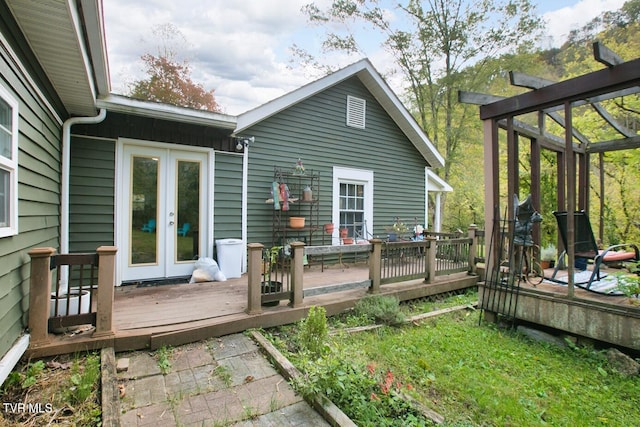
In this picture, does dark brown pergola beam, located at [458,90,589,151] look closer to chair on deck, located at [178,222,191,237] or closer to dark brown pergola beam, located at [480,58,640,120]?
dark brown pergola beam, located at [480,58,640,120]

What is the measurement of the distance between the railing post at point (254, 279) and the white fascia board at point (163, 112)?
8.30 ft

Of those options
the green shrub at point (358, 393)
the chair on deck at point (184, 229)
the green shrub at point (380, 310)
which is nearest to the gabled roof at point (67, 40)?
the chair on deck at point (184, 229)

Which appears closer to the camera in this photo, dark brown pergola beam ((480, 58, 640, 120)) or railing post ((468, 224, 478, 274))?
dark brown pergola beam ((480, 58, 640, 120))

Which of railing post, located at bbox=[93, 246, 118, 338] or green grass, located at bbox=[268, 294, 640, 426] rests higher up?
railing post, located at bbox=[93, 246, 118, 338]

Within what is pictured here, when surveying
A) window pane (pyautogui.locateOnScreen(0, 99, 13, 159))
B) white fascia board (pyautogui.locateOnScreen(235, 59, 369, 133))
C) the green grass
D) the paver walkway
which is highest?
white fascia board (pyautogui.locateOnScreen(235, 59, 369, 133))

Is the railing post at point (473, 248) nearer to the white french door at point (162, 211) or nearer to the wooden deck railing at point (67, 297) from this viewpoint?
the white french door at point (162, 211)

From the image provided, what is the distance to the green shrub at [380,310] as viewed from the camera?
4004mm

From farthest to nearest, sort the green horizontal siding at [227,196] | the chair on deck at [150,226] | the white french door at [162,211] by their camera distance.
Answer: the green horizontal siding at [227,196]
the chair on deck at [150,226]
the white french door at [162,211]

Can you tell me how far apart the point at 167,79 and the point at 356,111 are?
12.1 m

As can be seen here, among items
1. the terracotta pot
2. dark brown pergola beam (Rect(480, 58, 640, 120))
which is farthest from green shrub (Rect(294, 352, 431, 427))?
the terracotta pot

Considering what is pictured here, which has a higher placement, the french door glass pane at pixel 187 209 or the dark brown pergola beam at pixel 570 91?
the dark brown pergola beam at pixel 570 91

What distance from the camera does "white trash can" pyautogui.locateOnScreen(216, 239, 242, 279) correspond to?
204 inches

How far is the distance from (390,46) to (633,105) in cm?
900

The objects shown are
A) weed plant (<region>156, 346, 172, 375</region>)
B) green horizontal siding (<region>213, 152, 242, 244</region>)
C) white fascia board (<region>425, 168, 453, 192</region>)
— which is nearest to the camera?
weed plant (<region>156, 346, 172, 375</region>)
